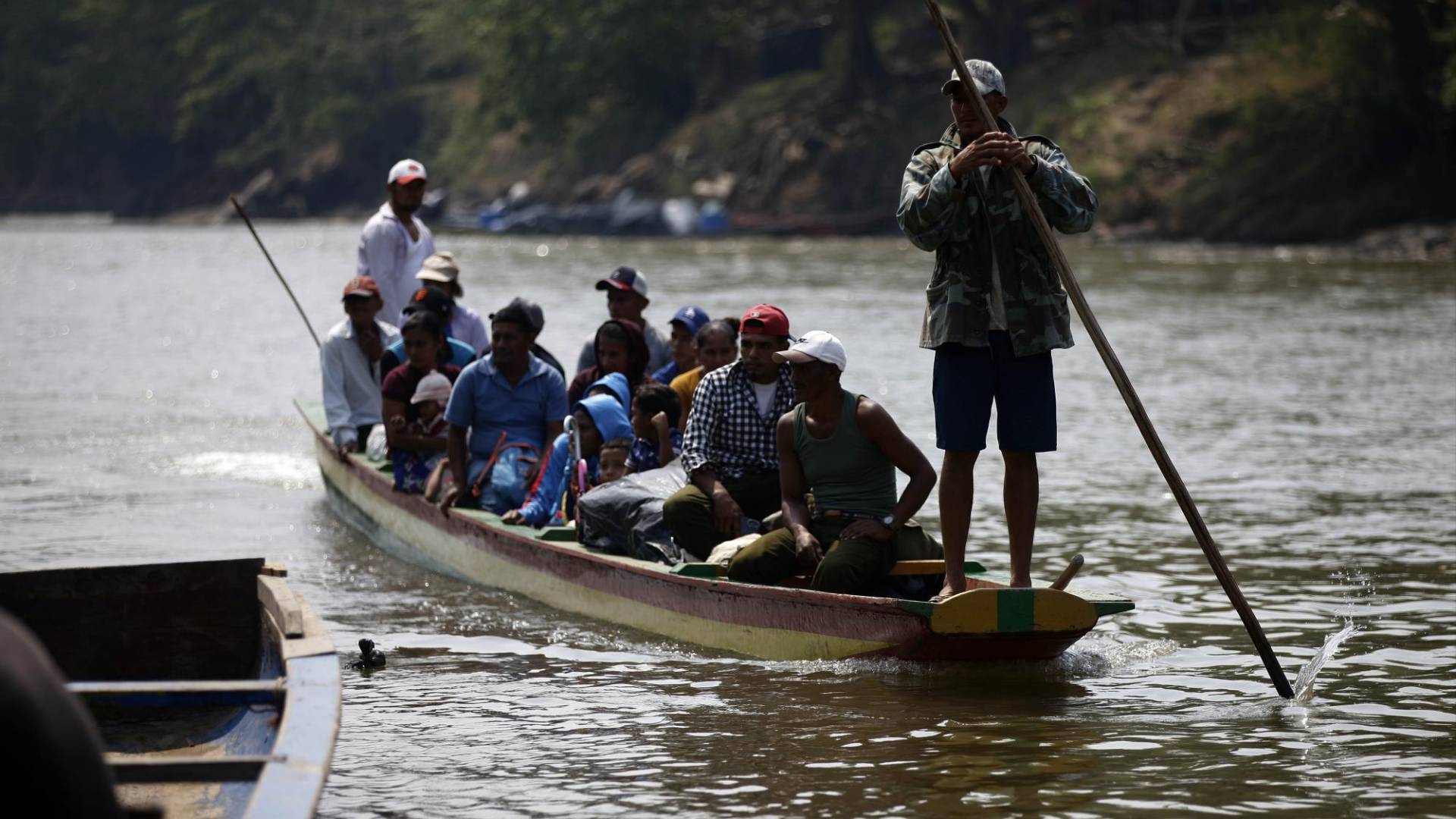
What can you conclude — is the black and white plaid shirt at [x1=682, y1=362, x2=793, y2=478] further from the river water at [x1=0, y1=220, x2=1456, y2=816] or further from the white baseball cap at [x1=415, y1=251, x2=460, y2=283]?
the white baseball cap at [x1=415, y1=251, x2=460, y2=283]

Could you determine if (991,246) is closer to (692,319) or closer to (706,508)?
(706,508)

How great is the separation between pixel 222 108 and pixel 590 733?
68.9 metres

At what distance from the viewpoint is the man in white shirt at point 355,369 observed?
33.6 feet

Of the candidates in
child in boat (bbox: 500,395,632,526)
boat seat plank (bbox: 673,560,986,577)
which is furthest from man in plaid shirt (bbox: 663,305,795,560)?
child in boat (bbox: 500,395,632,526)

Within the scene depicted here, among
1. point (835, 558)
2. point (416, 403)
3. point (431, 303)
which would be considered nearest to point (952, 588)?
point (835, 558)

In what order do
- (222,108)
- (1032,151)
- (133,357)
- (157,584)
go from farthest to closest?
(222,108)
(133,357)
(1032,151)
(157,584)

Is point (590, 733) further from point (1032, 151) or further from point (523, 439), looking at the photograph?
point (523, 439)

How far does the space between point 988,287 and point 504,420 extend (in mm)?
3259

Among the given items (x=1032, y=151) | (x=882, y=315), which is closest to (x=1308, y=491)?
(x=1032, y=151)

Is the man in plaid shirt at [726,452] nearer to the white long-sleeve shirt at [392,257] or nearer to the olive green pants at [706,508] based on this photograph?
the olive green pants at [706,508]

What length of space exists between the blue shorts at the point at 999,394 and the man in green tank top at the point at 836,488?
0.32 m

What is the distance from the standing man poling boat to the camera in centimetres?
620

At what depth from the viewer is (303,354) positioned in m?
22.5

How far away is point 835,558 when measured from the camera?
671 centimetres
